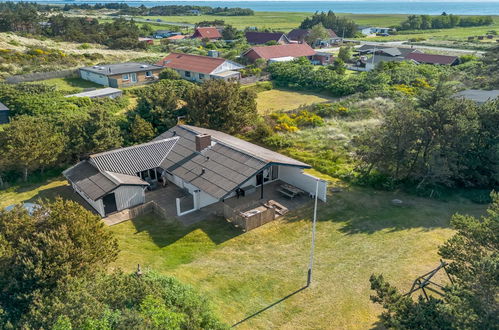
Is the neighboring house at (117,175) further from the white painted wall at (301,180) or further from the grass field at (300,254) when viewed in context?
the white painted wall at (301,180)

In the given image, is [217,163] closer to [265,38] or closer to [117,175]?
[117,175]

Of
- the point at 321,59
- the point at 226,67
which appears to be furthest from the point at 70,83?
the point at 321,59

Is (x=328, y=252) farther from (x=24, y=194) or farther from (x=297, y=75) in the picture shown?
(x=297, y=75)

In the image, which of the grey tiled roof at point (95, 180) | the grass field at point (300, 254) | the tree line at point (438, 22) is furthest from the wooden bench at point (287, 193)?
the tree line at point (438, 22)

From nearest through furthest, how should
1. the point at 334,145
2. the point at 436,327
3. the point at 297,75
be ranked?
the point at 436,327, the point at 334,145, the point at 297,75

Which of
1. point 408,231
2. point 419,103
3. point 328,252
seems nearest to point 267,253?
point 328,252

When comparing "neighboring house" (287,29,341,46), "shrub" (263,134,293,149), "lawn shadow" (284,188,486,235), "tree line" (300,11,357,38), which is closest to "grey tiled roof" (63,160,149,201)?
"lawn shadow" (284,188,486,235)

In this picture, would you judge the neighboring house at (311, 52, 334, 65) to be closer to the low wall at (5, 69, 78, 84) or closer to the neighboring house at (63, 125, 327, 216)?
the low wall at (5, 69, 78, 84)
